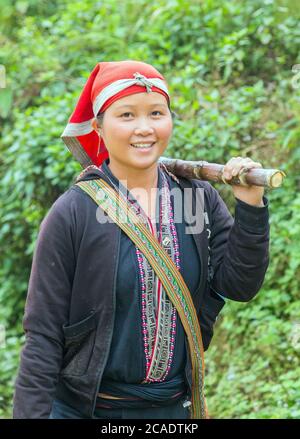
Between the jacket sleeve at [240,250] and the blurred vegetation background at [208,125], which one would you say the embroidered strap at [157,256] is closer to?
the jacket sleeve at [240,250]

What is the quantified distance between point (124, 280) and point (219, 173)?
0.48 meters

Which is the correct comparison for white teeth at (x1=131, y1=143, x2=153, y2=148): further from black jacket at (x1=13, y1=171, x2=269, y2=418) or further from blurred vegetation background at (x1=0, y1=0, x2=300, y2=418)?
blurred vegetation background at (x1=0, y1=0, x2=300, y2=418)

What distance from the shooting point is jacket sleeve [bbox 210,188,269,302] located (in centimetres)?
260

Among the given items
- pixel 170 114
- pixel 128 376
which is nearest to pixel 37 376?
pixel 128 376

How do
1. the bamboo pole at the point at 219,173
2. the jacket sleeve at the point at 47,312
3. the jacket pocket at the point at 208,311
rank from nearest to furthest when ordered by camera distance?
the bamboo pole at the point at 219,173 < the jacket sleeve at the point at 47,312 < the jacket pocket at the point at 208,311

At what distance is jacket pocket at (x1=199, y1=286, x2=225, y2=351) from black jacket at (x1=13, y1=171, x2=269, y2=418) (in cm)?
18

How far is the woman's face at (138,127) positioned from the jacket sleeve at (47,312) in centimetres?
27

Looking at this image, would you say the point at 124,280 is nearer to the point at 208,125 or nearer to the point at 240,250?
the point at 240,250

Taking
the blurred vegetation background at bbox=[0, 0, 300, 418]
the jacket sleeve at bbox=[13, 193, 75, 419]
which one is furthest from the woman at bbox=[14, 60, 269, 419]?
the blurred vegetation background at bbox=[0, 0, 300, 418]

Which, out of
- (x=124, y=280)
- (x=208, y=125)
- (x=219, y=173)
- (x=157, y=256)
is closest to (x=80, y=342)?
(x=124, y=280)

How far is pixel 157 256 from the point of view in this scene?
2.59 meters

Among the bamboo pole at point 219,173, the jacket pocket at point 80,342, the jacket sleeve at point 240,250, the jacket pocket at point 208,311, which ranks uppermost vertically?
the bamboo pole at point 219,173

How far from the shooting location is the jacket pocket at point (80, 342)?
256 cm

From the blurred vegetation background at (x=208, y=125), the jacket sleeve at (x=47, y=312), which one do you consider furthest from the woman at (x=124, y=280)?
the blurred vegetation background at (x=208, y=125)
